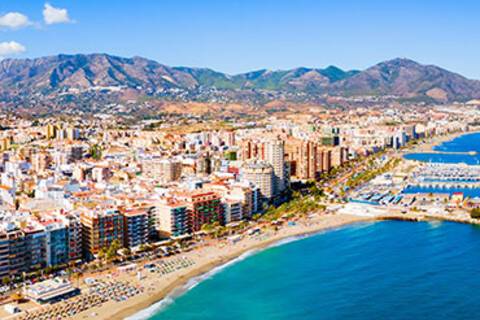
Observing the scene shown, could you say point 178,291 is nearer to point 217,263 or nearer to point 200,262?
point 200,262

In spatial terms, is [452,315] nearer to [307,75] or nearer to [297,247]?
[297,247]

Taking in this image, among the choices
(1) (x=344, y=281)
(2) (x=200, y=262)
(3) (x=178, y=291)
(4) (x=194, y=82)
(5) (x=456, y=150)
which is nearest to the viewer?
(3) (x=178, y=291)

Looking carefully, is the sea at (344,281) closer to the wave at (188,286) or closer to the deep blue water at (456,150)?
the wave at (188,286)

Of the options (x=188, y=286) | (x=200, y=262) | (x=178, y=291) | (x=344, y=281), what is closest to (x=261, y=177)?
(x=200, y=262)

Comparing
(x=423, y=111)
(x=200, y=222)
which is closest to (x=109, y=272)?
(x=200, y=222)

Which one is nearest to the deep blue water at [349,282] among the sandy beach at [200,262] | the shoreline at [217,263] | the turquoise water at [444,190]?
the shoreline at [217,263]
